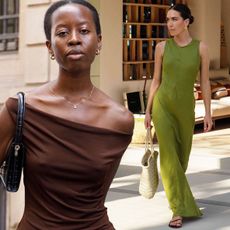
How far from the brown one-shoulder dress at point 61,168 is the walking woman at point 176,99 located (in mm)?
3743

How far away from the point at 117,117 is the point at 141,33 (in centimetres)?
1240

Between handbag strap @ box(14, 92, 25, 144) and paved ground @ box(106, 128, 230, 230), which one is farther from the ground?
handbag strap @ box(14, 92, 25, 144)

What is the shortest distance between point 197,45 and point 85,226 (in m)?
3.88

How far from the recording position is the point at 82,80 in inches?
65.7

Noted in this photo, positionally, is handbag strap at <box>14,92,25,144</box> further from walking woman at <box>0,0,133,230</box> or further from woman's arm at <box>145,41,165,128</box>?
woman's arm at <box>145,41,165,128</box>

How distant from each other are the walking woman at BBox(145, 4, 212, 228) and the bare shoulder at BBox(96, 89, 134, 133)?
3.66 m

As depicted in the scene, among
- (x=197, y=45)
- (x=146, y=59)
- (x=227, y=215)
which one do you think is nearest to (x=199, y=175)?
(x=227, y=215)

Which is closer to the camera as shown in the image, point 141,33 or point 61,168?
point 61,168

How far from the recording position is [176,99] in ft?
17.7

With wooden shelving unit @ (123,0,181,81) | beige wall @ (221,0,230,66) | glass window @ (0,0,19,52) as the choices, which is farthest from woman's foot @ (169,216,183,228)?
beige wall @ (221,0,230,66)

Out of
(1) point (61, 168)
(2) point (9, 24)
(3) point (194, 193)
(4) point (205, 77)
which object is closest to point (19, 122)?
(1) point (61, 168)

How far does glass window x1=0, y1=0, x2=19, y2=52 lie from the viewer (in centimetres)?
498

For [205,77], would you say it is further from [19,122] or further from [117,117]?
[19,122]

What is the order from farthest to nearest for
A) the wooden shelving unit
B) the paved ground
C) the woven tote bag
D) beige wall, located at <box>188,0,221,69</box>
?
beige wall, located at <box>188,0,221,69</box>, the wooden shelving unit, the paved ground, the woven tote bag
